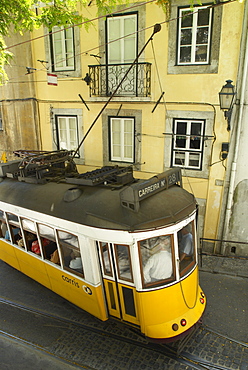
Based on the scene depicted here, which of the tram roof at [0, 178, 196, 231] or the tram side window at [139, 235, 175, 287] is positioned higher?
the tram roof at [0, 178, 196, 231]

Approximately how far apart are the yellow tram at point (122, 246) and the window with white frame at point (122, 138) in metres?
3.44

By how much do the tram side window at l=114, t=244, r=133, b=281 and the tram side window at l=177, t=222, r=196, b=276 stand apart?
0.92 metres

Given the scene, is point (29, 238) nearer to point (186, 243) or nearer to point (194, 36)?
point (186, 243)

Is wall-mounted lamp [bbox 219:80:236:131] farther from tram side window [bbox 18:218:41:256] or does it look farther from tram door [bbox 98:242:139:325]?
tram side window [bbox 18:218:41:256]

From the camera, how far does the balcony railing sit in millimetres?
8656

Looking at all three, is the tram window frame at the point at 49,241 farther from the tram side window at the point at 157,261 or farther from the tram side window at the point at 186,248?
the tram side window at the point at 186,248

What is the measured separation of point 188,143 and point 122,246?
5.14 metres

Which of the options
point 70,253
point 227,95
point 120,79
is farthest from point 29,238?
point 227,95

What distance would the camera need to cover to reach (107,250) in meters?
4.84

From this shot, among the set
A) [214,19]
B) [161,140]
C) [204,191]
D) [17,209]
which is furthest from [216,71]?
[17,209]

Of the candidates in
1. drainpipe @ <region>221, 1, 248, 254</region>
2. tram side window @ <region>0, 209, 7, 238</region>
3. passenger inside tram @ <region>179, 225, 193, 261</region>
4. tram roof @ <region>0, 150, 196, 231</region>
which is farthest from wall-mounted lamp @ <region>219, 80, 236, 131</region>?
tram side window @ <region>0, 209, 7, 238</region>

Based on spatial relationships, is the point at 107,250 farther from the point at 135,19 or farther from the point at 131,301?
the point at 135,19

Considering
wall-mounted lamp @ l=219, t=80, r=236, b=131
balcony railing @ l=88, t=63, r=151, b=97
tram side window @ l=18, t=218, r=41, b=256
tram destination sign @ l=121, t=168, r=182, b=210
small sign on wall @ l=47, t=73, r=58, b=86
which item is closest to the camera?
tram destination sign @ l=121, t=168, r=182, b=210

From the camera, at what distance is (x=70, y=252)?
5469 millimetres
